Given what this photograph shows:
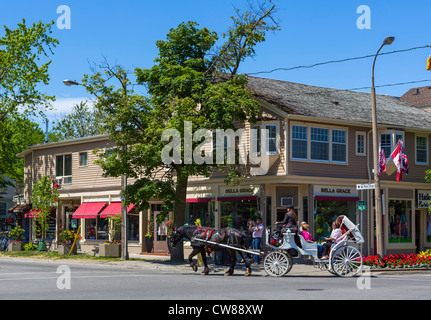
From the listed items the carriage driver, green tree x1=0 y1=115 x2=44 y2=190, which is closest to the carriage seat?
the carriage driver

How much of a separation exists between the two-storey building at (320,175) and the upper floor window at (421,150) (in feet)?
0.18

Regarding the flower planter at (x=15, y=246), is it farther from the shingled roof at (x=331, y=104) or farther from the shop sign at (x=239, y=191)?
the shingled roof at (x=331, y=104)

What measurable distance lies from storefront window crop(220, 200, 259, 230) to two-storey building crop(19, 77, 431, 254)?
49 mm

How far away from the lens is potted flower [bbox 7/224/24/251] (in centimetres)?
3816

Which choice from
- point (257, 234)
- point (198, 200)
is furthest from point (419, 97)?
point (257, 234)

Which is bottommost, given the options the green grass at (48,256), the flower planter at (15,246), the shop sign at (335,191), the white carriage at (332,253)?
the green grass at (48,256)

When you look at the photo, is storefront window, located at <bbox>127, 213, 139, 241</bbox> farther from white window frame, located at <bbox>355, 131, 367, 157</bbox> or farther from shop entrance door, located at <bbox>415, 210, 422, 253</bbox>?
shop entrance door, located at <bbox>415, 210, 422, 253</bbox>

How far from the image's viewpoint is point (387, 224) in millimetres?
33156

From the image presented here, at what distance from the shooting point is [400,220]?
3375cm

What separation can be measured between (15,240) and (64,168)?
19.9 ft

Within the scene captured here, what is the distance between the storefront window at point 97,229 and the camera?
39344mm

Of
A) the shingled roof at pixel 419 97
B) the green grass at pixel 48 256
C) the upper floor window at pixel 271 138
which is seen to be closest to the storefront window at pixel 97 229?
the green grass at pixel 48 256
